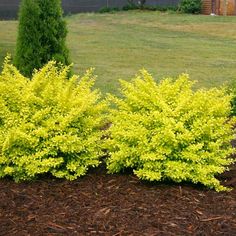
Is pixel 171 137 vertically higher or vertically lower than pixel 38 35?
lower

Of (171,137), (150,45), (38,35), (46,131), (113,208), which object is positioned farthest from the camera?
(150,45)

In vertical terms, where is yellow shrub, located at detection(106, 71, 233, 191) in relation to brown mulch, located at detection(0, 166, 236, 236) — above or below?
above

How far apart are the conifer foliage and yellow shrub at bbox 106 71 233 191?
3.57m

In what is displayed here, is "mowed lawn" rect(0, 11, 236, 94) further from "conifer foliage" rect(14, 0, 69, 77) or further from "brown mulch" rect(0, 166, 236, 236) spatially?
"brown mulch" rect(0, 166, 236, 236)

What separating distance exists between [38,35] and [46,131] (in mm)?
3916

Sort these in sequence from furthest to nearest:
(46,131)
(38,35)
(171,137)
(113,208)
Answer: (38,35), (46,131), (171,137), (113,208)

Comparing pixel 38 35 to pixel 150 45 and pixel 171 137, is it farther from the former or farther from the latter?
pixel 150 45

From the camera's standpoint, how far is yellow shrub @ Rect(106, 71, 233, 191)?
15.9ft

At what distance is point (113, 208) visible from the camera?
14.8ft

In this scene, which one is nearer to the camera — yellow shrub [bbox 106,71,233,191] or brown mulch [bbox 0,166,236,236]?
brown mulch [bbox 0,166,236,236]

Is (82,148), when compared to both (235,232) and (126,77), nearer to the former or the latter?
(235,232)

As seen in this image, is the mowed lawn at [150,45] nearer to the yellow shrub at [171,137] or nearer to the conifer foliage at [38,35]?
the conifer foliage at [38,35]

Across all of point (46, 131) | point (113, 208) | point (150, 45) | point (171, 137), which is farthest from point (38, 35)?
point (150, 45)

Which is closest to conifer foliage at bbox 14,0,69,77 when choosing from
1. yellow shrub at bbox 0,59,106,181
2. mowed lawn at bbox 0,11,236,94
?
mowed lawn at bbox 0,11,236,94
